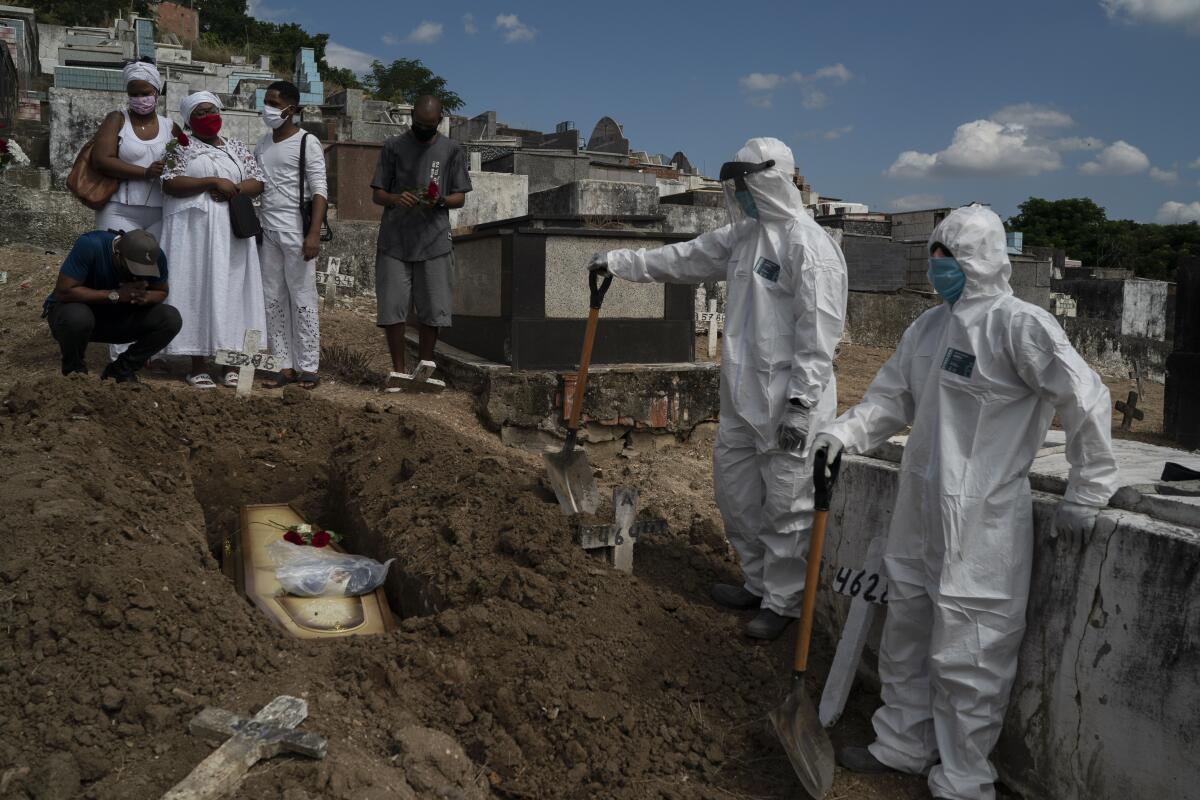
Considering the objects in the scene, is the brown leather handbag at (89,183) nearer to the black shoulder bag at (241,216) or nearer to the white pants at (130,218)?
the white pants at (130,218)

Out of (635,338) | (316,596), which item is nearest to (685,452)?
(635,338)

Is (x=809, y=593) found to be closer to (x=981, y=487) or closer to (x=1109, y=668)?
(x=981, y=487)

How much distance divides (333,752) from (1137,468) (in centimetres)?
278

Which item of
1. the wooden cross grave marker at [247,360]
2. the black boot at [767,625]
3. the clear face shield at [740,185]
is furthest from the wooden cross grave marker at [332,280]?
the black boot at [767,625]

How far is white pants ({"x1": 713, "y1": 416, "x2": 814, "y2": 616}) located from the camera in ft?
12.3

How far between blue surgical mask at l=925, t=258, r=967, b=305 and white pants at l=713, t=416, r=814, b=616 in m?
0.96

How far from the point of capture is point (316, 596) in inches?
163

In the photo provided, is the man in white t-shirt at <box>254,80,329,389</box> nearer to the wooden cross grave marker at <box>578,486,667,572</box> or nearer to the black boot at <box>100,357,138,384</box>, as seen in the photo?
the black boot at <box>100,357,138,384</box>

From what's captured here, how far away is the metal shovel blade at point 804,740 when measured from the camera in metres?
2.82

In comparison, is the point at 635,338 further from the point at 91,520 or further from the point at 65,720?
the point at 65,720

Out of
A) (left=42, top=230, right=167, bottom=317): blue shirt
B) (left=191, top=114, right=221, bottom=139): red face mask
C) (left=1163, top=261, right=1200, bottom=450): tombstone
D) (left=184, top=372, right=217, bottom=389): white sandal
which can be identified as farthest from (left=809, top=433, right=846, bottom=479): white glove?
(left=1163, top=261, right=1200, bottom=450): tombstone

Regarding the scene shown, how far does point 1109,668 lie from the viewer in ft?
8.63

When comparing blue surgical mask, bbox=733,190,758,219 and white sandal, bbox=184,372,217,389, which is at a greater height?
blue surgical mask, bbox=733,190,758,219

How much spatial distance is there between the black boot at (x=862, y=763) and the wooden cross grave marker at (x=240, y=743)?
161cm
